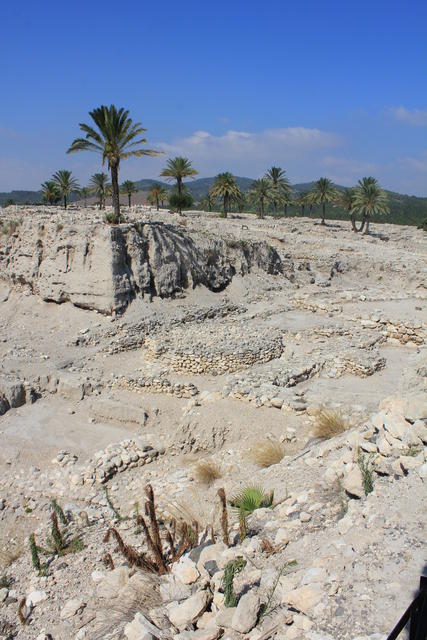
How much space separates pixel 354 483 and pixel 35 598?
4.21 m

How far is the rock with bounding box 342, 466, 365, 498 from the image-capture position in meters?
5.36

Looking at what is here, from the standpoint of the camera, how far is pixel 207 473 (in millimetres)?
8148

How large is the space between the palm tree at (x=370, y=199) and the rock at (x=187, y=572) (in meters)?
35.9

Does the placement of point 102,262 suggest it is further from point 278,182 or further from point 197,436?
point 278,182

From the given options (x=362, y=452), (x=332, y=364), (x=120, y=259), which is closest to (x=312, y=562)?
(x=362, y=452)

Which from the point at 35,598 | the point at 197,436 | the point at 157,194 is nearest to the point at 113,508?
the point at 35,598

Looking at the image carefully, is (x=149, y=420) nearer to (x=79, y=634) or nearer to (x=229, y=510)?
(x=229, y=510)

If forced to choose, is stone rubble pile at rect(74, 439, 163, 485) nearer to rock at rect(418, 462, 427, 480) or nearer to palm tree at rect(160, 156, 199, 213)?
rock at rect(418, 462, 427, 480)

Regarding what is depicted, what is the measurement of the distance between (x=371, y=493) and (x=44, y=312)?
13.5m

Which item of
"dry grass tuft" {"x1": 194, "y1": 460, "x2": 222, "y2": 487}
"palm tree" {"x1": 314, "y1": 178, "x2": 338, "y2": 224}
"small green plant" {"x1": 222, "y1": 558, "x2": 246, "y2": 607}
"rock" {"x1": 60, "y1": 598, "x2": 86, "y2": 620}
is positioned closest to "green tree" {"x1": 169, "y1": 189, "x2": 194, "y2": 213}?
"palm tree" {"x1": 314, "y1": 178, "x2": 338, "y2": 224}

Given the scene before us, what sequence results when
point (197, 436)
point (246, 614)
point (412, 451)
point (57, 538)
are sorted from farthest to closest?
1. point (197, 436)
2. point (57, 538)
3. point (412, 451)
4. point (246, 614)

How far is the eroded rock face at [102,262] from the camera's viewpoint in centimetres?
1559

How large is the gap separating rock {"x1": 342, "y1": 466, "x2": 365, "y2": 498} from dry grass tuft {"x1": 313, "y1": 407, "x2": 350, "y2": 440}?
306 centimetres

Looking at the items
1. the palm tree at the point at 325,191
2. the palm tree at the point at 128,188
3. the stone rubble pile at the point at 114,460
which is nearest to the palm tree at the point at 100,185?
the palm tree at the point at 128,188
